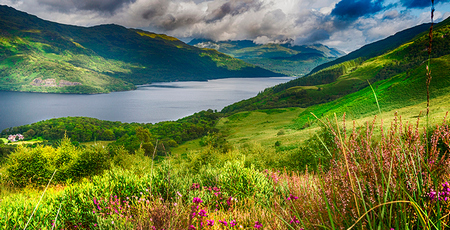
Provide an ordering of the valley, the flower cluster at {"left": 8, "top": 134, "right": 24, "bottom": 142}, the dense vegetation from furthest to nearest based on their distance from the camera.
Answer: the dense vegetation < the flower cluster at {"left": 8, "top": 134, "right": 24, "bottom": 142} < the valley

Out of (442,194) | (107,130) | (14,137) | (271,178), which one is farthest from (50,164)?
(14,137)

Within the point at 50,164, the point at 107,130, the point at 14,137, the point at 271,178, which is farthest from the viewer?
the point at 107,130

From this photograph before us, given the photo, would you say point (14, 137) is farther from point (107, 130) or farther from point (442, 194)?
point (442, 194)

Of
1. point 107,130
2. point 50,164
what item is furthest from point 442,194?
point 107,130

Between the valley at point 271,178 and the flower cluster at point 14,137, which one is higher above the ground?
the valley at point 271,178

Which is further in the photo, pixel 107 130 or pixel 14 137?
pixel 107 130

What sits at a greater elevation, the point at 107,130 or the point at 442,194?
the point at 442,194

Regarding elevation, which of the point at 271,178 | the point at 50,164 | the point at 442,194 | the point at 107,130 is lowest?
the point at 107,130

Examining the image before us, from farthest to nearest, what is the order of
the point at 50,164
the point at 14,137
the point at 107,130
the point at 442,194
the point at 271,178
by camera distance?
the point at 107,130 < the point at 14,137 < the point at 50,164 < the point at 271,178 < the point at 442,194

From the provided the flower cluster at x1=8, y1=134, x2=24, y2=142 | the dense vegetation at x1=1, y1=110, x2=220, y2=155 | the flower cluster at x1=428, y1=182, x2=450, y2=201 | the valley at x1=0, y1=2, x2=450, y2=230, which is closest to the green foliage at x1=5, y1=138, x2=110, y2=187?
the valley at x1=0, y1=2, x2=450, y2=230

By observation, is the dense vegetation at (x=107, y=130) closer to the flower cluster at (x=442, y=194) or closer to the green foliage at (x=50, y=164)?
the green foliage at (x=50, y=164)

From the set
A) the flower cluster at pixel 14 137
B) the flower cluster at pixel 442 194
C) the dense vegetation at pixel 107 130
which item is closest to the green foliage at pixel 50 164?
the flower cluster at pixel 442 194

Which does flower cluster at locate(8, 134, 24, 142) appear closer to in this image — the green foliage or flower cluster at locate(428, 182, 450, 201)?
the green foliage

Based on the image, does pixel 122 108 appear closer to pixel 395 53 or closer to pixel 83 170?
pixel 83 170
